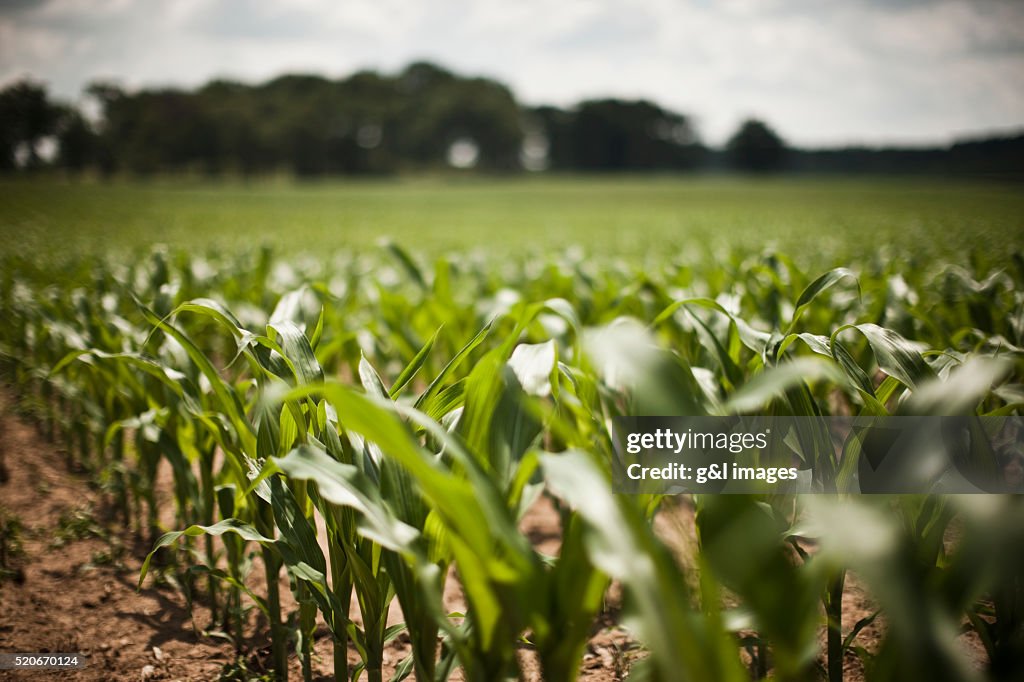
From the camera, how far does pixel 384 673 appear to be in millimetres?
1403

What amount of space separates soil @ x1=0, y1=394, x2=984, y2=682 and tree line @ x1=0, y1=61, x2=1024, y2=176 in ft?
93.9

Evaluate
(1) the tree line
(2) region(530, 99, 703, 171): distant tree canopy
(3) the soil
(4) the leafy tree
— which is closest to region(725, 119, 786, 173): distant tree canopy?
(1) the tree line

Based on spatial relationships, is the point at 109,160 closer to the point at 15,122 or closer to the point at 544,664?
the point at 15,122

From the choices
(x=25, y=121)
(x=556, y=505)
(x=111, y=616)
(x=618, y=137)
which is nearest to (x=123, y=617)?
(x=111, y=616)

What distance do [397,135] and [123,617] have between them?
69.5 meters

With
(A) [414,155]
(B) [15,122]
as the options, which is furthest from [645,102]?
(B) [15,122]

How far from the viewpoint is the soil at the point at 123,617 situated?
56.1 inches

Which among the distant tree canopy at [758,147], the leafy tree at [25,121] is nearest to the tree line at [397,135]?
the distant tree canopy at [758,147]

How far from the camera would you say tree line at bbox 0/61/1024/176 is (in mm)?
44500

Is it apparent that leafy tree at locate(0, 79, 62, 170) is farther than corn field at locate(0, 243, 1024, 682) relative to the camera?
Yes

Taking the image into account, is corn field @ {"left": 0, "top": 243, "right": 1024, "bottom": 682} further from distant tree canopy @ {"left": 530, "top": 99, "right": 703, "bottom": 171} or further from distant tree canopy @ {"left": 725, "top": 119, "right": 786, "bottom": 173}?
distant tree canopy @ {"left": 530, "top": 99, "right": 703, "bottom": 171}

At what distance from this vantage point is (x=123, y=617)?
1582mm

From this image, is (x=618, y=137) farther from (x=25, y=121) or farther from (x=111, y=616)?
(x=111, y=616)

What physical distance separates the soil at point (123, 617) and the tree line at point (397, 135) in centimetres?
2861
